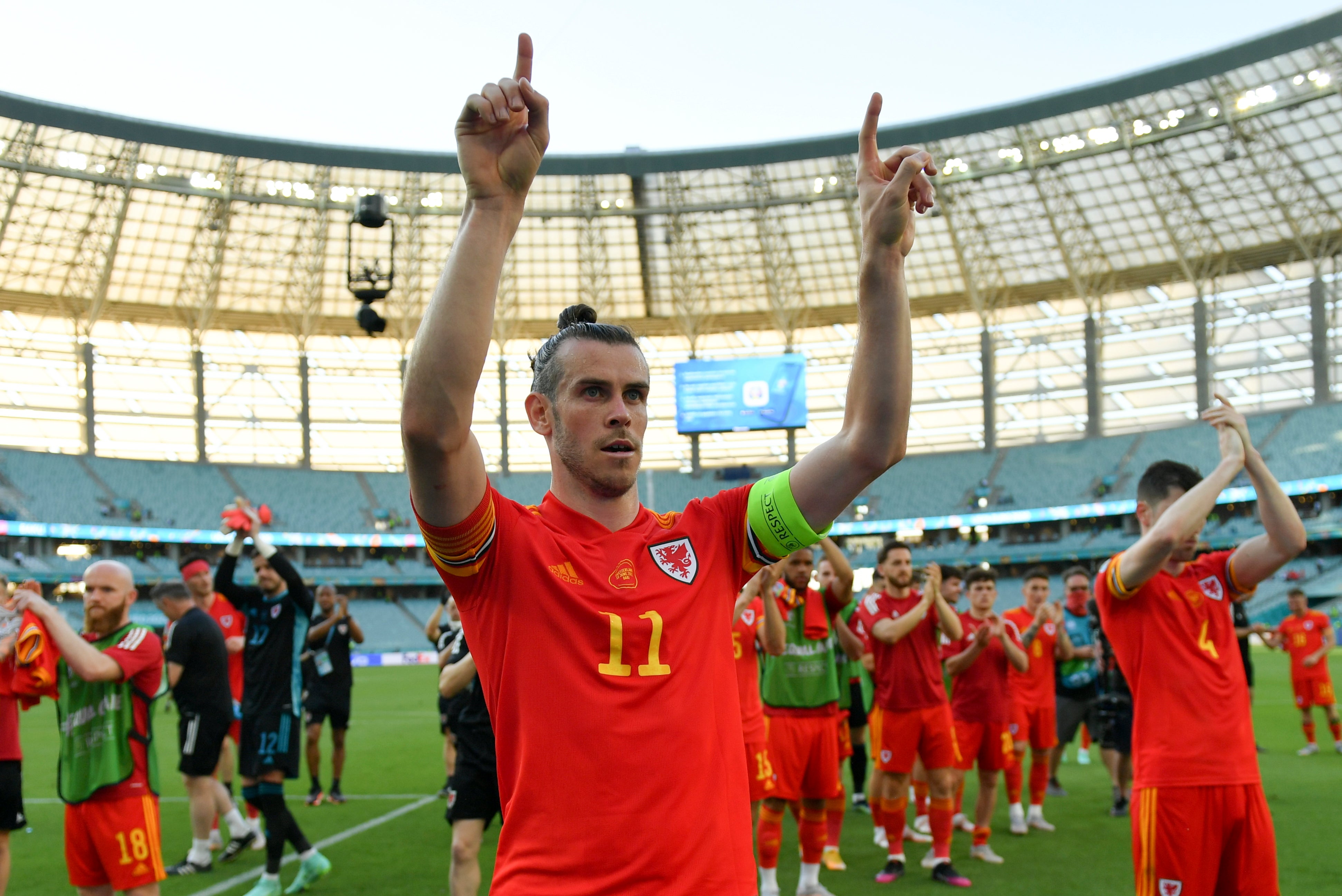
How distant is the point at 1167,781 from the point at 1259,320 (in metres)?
48.1

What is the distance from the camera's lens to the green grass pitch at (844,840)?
7.79 metres

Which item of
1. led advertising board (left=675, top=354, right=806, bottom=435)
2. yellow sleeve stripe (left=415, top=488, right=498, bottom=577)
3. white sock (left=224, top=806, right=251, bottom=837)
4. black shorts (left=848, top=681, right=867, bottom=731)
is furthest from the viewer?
led advertising board (left=675, top=354, right=806, bottom=435)

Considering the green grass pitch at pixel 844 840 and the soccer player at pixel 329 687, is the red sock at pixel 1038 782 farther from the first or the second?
the soccer player at pixel 329 687

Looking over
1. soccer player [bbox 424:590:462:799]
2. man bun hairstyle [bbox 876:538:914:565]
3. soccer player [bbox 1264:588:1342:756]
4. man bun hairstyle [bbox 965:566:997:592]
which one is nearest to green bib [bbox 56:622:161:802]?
soccer player [bbox 424:590:462:799]

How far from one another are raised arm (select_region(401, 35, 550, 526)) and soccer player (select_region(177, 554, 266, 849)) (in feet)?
22.1

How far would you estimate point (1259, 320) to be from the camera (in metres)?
45.6

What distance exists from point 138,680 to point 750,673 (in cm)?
401

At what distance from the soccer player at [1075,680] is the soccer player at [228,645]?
8361 mm

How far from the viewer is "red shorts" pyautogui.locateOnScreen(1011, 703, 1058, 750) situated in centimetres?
1024

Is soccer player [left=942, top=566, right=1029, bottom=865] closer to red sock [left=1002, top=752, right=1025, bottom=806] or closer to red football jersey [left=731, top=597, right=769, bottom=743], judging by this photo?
red sock [left=1002, top=752, right=1025, bottom=806]

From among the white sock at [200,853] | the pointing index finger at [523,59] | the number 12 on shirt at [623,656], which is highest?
the pointing index finger at [523,59]

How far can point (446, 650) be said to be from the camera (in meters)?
7.14

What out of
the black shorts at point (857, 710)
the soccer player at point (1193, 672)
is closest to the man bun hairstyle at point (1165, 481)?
the soccer player at point (1193, 672)

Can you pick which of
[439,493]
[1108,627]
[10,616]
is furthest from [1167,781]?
[10,616]
